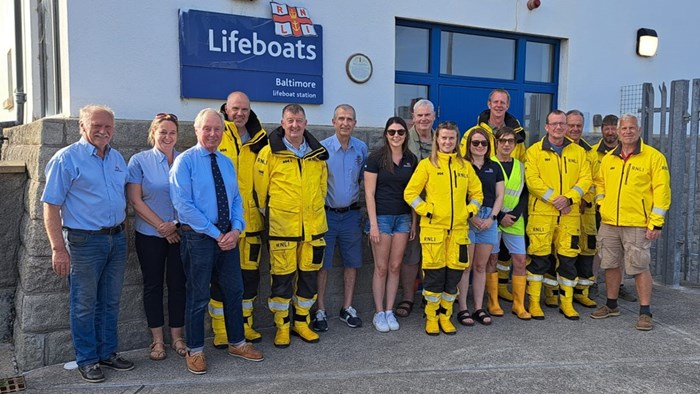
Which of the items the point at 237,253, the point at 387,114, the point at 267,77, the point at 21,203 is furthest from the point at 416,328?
the point at 21,203

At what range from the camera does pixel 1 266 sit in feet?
15.4

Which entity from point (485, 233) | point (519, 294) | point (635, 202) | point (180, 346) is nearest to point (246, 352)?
point (180, 346)

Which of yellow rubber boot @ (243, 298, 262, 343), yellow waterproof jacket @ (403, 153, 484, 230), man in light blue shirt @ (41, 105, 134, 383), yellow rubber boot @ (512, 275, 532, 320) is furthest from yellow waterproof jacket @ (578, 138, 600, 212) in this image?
man in light blue shirt @ (41, 105, 134, 383)

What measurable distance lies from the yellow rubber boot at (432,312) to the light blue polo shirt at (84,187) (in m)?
2.61

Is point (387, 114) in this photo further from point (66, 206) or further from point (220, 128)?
point (66, 206)

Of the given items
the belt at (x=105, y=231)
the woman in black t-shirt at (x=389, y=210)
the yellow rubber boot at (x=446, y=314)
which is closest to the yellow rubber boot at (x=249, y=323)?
the woman in black t-shirt at (x=389, y=210)

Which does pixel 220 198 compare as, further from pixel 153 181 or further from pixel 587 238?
pixel 587 238

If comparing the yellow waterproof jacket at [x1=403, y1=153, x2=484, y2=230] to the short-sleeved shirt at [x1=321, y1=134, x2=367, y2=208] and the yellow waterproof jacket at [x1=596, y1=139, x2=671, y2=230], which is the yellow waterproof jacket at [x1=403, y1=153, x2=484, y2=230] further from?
the yellow waterproof jacket at [x1=596, y1=139, x2=671, y2=230]

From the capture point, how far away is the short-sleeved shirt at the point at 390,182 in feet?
15.8

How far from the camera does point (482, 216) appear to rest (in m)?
5.02

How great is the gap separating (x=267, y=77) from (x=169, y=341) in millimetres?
2477

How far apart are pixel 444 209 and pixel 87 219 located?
271 cm

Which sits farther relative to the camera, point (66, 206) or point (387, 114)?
point (387, 114)

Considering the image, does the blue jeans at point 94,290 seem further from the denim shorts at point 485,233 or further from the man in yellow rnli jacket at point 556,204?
the man in yellow rnli jacket at point 556,204
